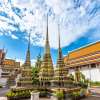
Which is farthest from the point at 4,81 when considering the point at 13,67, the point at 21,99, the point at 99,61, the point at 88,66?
the point at 21,99

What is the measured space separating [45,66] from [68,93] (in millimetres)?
8221

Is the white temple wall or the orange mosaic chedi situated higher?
the orange mosaic chedi

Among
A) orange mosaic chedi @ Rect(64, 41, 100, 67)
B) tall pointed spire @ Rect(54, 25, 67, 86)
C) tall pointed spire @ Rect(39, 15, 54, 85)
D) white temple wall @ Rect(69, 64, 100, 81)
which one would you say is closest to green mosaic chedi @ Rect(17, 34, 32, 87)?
tall pointed spire @ Rect(39, 15, 54, 85)

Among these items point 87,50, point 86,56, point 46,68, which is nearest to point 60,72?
point 46,68

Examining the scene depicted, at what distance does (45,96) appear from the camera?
18.6 meters

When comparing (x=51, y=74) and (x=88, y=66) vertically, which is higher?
(x=88, y=66)

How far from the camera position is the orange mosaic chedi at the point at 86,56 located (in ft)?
119

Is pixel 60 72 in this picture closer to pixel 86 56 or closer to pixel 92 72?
pixel 92 72

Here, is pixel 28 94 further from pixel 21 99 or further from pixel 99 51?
pixel 99 51

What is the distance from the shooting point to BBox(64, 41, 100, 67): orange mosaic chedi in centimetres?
3625

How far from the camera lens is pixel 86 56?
40375 mm

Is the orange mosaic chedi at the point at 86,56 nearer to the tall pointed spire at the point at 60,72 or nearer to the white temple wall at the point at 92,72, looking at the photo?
the white temple wall at the point at 92,72

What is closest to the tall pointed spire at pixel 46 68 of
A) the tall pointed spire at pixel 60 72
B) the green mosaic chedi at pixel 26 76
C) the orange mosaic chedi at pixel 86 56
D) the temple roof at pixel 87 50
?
the green mosaic chedi at pixel 26 76

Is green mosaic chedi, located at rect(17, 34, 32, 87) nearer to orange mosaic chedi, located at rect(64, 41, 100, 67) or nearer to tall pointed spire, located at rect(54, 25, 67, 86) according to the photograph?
tall pointed spire, located at rect(54, 25, 67, 86)
